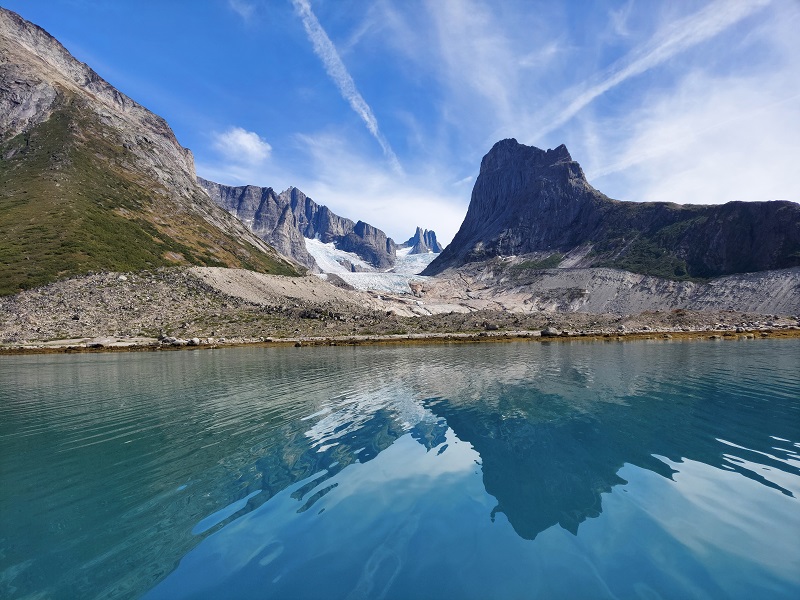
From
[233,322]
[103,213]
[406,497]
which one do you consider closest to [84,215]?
[103,213]

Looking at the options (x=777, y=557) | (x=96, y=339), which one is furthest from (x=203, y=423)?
(x=96, y=339)

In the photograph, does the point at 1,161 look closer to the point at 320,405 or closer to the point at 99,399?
the point at 99,399

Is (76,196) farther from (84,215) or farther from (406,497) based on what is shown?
(406,497)

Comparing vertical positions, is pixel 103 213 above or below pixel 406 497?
above

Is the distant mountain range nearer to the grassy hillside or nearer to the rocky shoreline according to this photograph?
the grassy hillside

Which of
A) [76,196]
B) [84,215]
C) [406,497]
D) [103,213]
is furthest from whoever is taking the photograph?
[76,196]

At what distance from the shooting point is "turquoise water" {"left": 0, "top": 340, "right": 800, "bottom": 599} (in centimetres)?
926

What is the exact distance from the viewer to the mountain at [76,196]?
112 meters

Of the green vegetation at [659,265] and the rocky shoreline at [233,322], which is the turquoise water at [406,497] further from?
the green vegetation at [659,265]

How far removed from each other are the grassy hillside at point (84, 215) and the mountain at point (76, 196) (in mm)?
352

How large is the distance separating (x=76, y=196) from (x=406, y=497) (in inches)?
6879

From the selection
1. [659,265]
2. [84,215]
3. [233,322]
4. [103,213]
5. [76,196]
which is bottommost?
[233,322]

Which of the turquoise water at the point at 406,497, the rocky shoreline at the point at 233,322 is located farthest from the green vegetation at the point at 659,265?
the turquoise water at the point at 406,497

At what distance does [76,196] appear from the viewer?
139m
